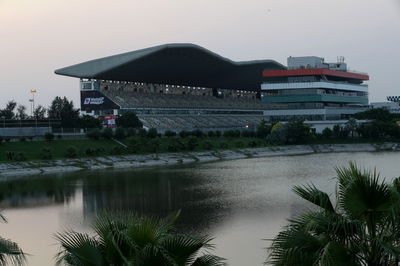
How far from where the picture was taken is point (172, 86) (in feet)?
400

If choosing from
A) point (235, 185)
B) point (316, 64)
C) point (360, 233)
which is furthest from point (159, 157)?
point (360, 233)

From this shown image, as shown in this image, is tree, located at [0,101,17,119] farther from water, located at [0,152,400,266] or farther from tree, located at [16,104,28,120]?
water, located at [0,152,400,266]

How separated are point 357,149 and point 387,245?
84605mm

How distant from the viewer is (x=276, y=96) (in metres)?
109

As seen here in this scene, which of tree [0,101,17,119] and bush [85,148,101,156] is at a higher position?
tree [0,101,17,119]

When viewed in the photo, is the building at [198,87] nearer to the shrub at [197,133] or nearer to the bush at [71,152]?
the shrub at [197,133]

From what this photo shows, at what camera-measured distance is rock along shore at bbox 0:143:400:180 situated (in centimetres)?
5662

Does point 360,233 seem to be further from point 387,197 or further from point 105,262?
point 105,262

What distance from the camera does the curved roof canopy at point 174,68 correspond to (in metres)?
97.8

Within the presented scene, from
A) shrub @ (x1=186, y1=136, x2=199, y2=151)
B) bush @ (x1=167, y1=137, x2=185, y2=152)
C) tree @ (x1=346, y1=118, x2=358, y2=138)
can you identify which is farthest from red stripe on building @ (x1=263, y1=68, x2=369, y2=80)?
bush @ (x1=167, y1=137, x2=185, y2=152)

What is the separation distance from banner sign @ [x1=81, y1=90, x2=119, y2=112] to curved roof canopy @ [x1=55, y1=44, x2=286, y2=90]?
2896 mm

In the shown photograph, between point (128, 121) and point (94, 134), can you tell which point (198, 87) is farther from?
point (94, 134)

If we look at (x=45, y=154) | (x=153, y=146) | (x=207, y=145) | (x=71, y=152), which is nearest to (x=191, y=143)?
(x=207, y=145)

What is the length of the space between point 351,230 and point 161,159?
2456 inches
